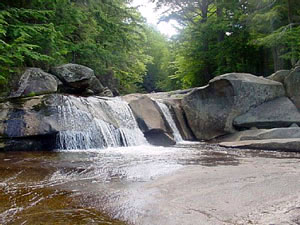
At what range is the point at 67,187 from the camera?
344 cm

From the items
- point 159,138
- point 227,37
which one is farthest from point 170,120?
point 227,37

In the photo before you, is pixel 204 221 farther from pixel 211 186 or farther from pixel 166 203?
pixel 211 186

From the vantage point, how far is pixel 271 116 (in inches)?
384

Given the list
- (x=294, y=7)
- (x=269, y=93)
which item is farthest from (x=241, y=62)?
(x=269, y=93)

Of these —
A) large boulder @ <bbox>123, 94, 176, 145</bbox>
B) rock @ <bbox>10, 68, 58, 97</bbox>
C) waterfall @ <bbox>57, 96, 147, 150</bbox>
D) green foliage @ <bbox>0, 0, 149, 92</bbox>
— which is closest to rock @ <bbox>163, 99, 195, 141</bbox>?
large boulder @ <bbox>123, 94, 176, 145</bbox>

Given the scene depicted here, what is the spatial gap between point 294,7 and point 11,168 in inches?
542

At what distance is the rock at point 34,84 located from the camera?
8.51 m

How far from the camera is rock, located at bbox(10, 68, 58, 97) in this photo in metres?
8.51

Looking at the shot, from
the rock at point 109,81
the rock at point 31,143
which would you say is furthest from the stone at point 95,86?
the rock at point 31,143

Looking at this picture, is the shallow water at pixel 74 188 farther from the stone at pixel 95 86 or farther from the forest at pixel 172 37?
the stone at pixel 95 86

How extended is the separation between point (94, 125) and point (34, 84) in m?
2.48

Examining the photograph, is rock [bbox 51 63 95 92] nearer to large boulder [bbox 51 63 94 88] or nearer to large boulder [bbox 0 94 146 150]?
large boulder [bbox 51 63 94 88]

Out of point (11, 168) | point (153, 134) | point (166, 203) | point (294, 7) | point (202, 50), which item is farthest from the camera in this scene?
point (202, 50)

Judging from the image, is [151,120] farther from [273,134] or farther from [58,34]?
[58,34]
